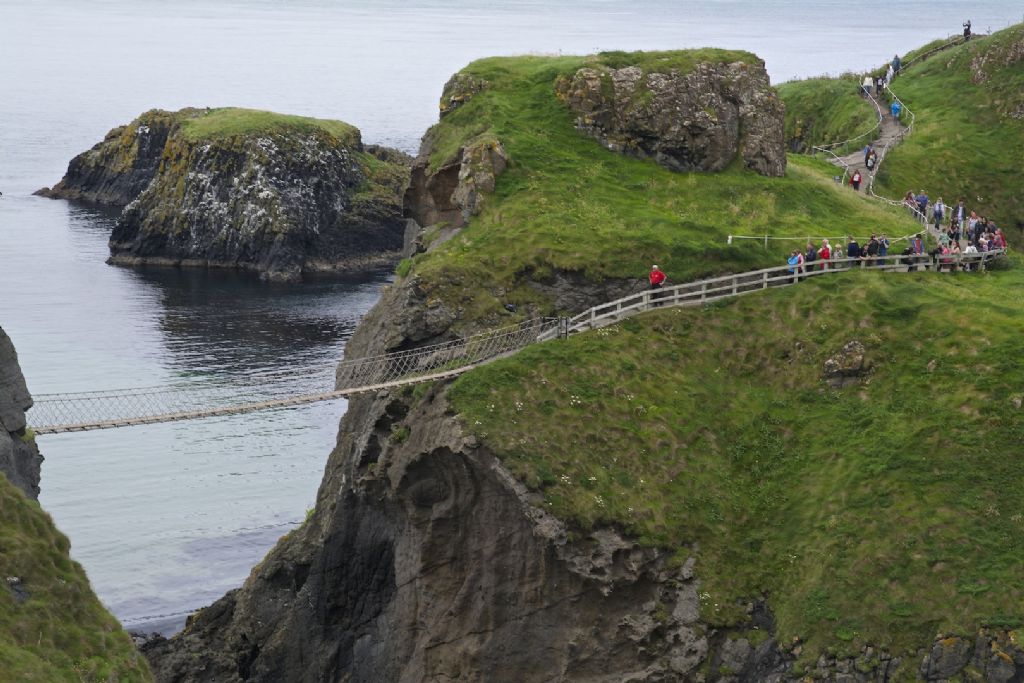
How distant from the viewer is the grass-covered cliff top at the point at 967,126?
321 feet

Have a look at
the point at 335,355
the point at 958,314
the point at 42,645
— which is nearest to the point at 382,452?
the point at 42,645

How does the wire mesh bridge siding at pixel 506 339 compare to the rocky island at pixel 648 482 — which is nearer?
the rocky island at pixel 648 482

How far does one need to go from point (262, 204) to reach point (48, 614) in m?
101

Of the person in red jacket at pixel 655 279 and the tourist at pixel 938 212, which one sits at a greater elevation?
the tourist at pixel 938 212

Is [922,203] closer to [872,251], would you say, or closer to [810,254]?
[872,251]

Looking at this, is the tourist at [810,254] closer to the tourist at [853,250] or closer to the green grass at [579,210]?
the tourist at [853,250]

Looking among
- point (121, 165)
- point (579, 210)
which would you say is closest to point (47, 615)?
point (579, 210)

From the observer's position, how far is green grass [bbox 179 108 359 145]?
14888cm

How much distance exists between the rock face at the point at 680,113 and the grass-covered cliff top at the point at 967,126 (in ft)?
51.0

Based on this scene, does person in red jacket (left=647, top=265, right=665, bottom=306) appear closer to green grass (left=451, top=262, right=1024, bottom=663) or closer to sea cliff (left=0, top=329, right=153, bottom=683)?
green grass (left=451, top=262, right=1024, bottom=663)

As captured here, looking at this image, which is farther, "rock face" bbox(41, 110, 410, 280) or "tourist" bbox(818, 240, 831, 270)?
"rock face" bbox(41, 110, 410, 280)

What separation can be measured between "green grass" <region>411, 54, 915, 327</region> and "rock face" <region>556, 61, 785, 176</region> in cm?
78

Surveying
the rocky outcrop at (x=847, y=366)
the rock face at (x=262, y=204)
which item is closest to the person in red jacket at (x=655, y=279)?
the rocky outcrop at (x=847, y=366)

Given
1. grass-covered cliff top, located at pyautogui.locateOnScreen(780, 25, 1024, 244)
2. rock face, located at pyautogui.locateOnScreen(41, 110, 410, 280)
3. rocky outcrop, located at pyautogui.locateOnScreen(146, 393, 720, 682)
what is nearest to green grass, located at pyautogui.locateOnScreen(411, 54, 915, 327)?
rocky outcrop, located at pyautogui.locateOnScreen(146, 393, 720, 682)
